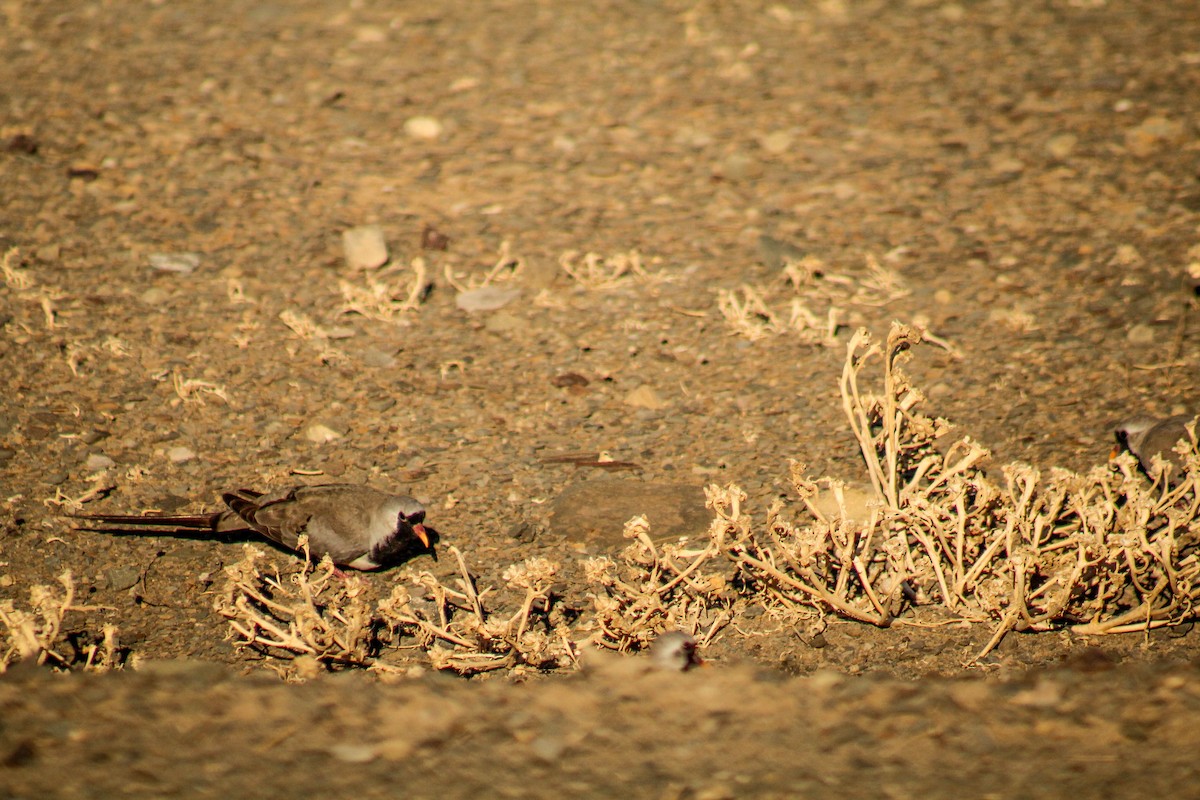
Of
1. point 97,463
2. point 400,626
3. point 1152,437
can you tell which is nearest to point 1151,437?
point 1152,437

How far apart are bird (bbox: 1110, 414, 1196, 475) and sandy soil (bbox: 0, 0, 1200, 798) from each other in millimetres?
→ 97

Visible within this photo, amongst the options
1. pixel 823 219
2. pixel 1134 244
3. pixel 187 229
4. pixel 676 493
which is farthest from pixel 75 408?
pixel 1134 244

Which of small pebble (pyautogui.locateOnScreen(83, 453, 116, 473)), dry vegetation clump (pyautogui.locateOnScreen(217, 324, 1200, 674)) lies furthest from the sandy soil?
dry vegetation clump (pyautogui.locateOnScreen(217, 324, 1200, 674))

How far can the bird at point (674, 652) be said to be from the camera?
3.01m

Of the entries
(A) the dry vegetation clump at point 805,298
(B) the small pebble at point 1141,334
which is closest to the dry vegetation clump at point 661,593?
(A) the dry vegetation clump at point 805,298

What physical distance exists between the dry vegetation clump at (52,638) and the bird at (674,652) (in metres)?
1.61

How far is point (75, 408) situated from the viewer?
408 cm

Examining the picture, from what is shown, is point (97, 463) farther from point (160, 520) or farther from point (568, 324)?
point (568, 324)

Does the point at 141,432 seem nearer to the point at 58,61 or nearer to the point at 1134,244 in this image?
the point at 58,61

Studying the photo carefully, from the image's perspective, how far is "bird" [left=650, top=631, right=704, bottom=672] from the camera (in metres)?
3.01

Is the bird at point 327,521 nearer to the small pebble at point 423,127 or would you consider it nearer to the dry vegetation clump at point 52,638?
the dry vegetation clump at point 52,638

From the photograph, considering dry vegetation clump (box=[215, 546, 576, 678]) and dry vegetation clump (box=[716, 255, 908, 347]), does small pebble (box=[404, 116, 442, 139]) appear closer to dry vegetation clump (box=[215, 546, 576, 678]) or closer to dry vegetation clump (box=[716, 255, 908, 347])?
dry vegetation clump (box=[716, 255, 908, 347])

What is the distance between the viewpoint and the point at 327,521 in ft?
11.6

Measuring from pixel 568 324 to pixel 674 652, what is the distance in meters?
2.07
